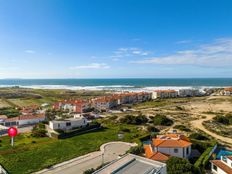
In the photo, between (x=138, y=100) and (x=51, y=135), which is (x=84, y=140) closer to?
(x=51, y=135)

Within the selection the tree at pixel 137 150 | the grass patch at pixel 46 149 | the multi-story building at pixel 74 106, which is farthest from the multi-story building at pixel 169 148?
the multi-story building at pixel 74 106

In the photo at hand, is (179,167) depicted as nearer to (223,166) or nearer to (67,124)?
(223,166)

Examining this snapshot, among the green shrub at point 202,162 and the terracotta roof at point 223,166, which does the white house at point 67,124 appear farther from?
the terracotta roof at point 223,166

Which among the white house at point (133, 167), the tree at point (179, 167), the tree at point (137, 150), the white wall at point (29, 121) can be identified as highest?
the white house at point (133, 167)

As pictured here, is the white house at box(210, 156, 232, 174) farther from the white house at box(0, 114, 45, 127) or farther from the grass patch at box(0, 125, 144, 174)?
the white house at box(0, 114, 45, 127)

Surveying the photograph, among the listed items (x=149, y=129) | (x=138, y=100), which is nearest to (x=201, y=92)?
(x=138, y=100)

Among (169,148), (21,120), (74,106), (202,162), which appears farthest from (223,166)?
(74,106)

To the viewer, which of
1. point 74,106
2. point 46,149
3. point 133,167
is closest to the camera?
point 133,167
